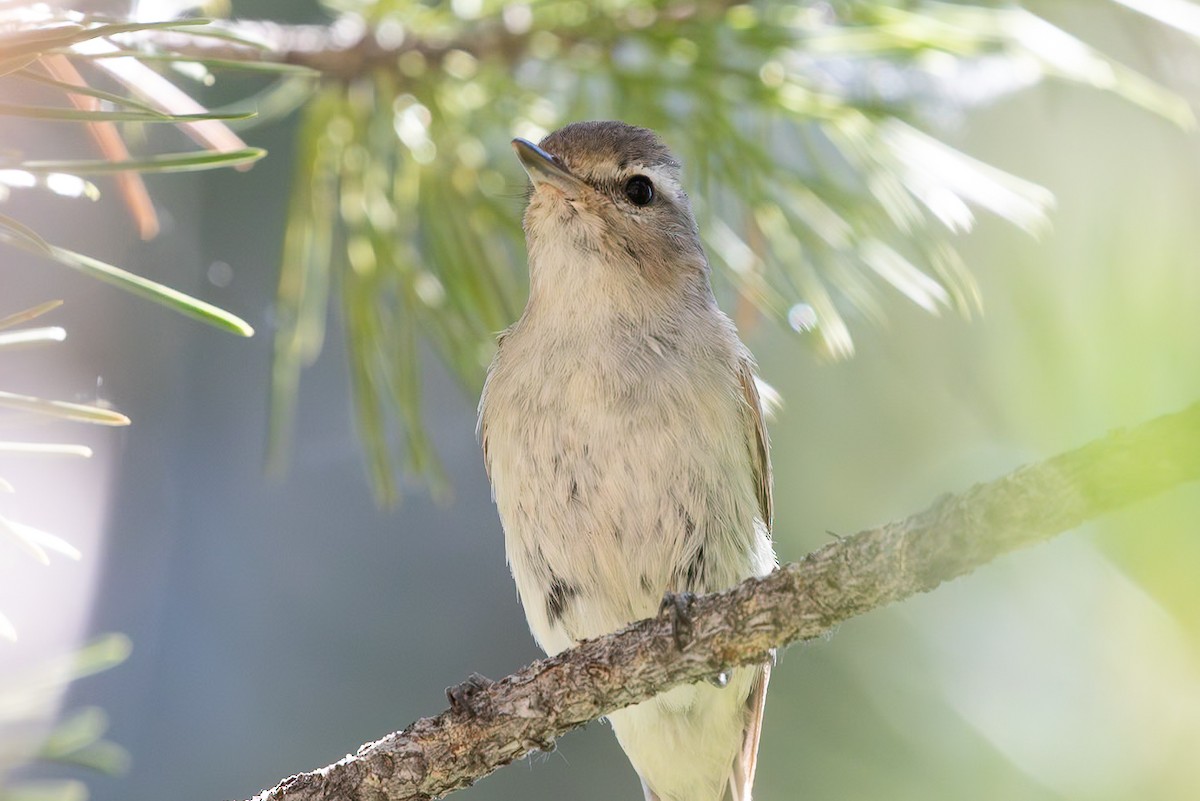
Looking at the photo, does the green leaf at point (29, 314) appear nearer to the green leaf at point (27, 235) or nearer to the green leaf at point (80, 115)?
the green leaf at point (27, 235)

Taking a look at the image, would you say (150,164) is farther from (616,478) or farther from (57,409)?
(616,478)

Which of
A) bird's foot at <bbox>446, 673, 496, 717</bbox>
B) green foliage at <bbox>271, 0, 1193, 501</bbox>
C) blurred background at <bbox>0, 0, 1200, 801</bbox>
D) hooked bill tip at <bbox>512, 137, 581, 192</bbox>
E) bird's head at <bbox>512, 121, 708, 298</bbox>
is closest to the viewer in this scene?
blurred background at <bbox>0, 0, 1200, 801</bbox>

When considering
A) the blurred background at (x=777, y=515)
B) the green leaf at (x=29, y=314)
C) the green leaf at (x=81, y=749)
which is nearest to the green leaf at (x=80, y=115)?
the green leaf at (x=29, y=314)

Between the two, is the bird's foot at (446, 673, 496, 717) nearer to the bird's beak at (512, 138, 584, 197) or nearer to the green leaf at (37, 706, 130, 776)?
the green leaf at (37, 706, 130, 776)

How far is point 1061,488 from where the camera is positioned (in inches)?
49.0

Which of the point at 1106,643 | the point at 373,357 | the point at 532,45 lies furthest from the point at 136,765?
the point at 1106,643

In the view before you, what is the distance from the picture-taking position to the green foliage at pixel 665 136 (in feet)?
8.27

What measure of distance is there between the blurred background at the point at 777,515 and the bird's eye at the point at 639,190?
0.96 ft

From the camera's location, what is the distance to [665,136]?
9.20ft

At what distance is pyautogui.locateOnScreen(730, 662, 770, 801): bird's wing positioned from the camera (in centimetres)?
305

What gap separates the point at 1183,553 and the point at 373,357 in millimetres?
1922

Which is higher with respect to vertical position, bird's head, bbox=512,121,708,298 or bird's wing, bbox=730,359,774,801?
bird's head, bbox=512,121,708,298

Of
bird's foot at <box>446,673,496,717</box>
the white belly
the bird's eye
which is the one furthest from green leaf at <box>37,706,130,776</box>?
the bird's eye

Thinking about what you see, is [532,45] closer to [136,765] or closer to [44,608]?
[44,608]
